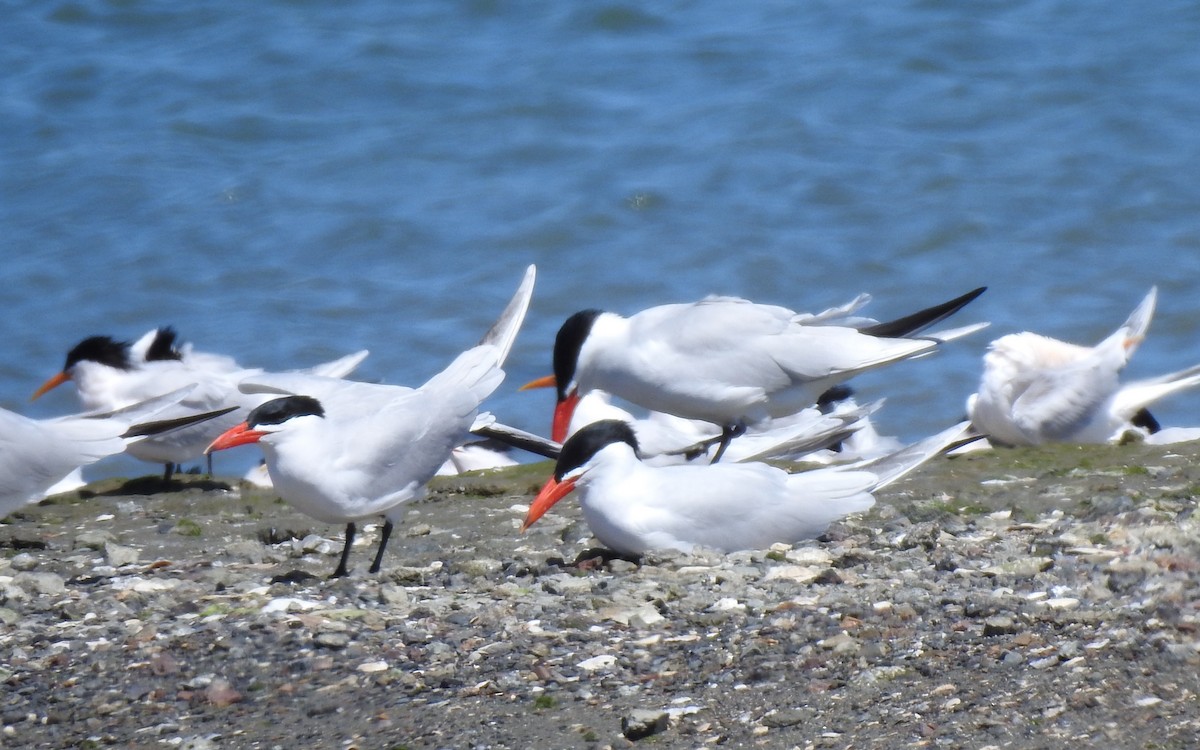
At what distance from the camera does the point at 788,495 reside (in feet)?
14.4

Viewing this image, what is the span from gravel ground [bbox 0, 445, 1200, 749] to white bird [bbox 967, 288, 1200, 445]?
4.85ft

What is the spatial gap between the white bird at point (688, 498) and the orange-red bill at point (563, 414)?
1196 mm

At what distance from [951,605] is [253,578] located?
1997 mm

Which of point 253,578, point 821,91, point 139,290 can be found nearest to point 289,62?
point 139,290

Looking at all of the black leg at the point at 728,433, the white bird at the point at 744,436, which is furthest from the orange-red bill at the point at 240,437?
the black leg at the point at 728,433

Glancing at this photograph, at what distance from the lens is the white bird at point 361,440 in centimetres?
429

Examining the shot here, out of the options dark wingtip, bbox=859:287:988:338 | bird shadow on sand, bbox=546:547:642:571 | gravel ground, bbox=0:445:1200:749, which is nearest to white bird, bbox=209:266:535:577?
gravel ground, bbox=0:445:1200:749

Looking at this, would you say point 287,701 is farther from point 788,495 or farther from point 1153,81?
point 1153,81

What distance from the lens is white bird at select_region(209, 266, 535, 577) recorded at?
429 cm

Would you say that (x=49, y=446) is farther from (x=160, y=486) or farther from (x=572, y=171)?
(x=572, y=171)

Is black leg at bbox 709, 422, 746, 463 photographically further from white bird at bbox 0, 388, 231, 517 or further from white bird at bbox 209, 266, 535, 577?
white bird at bbox 0, 388, 231, 517

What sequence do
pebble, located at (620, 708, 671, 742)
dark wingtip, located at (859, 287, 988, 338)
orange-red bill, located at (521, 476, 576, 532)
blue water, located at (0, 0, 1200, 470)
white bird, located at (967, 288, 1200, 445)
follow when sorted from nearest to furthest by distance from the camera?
pebble, located at (620, 708, 671, 742) < orange-red bill, located at (521, 476, 576, 532) < dark wingtip, located at (859, 287, 988, 338) < white bird, located at (967, 288, 1200, 445) < blue water, located at (0, 0, 1200, 470)

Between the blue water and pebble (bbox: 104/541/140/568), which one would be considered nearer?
pebble (bbox: 104/541/140/568)

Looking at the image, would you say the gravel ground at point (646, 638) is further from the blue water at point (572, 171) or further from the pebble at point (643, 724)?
the blue water at point (572, 171)
